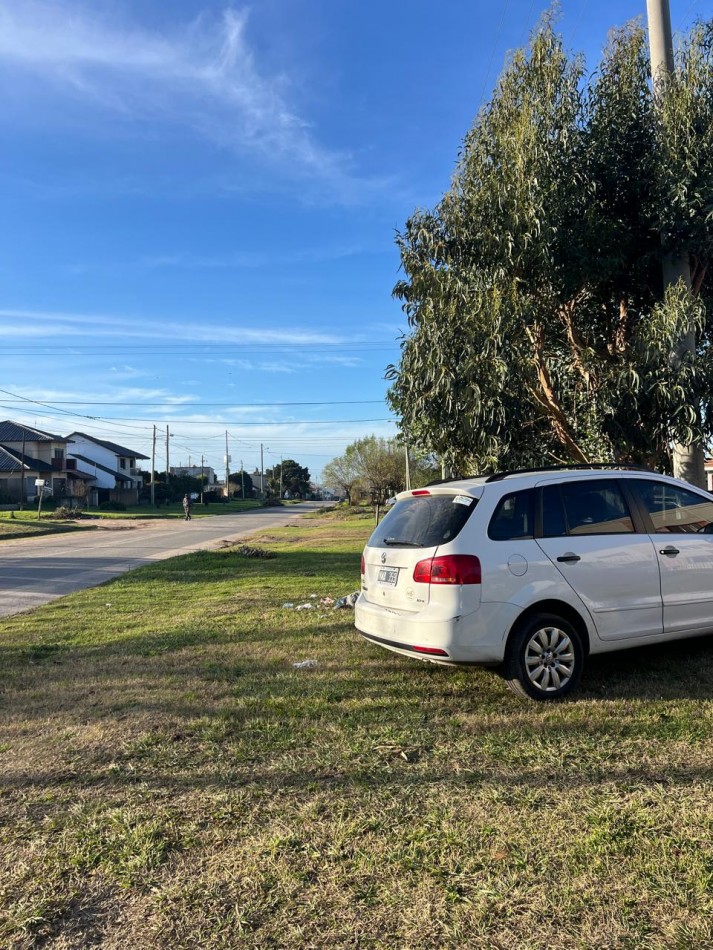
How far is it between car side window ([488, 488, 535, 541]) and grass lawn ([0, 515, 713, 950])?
4.17ft

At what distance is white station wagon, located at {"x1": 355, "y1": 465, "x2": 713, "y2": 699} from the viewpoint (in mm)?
4988

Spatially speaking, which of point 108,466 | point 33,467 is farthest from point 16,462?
point 108,466

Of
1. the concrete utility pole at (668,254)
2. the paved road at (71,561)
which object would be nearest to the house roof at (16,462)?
the paved road at (71,561)

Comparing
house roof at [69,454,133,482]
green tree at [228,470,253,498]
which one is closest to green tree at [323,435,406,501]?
house roof at [69,454,133,482]

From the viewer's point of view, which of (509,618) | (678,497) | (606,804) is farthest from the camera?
(678,497)

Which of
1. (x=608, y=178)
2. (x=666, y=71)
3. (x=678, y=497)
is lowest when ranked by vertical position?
(x=678, y=497)

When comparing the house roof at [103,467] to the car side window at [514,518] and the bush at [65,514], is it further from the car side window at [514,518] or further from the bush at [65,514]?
the car side window at [514,518]

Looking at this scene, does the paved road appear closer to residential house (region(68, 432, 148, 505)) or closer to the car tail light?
the car tail light

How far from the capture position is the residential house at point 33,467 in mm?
58938

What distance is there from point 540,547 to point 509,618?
0.62 m

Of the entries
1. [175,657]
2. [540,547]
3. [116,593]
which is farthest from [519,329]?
[116,593]

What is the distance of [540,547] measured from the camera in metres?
5.22

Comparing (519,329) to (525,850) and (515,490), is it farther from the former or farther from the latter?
(525,850)

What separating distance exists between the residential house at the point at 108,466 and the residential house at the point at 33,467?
335cm
